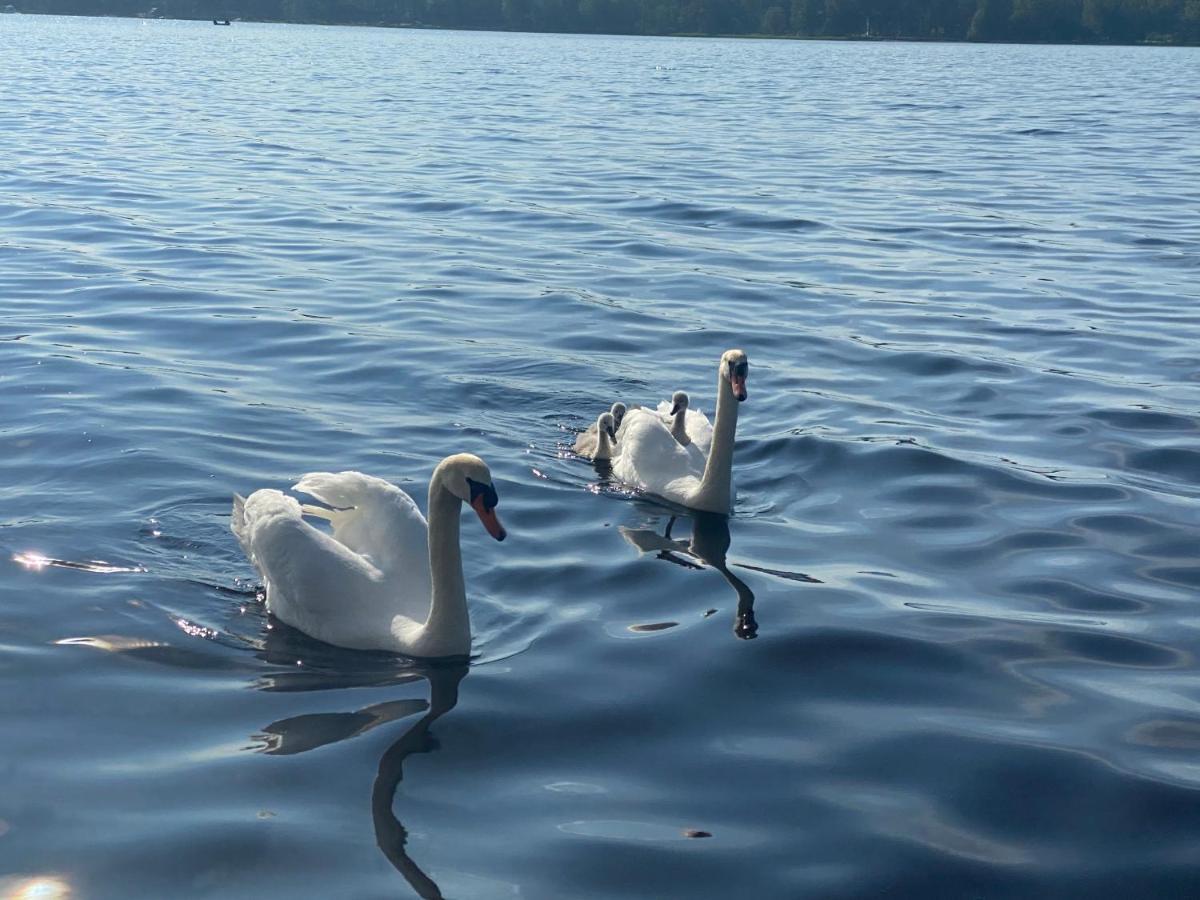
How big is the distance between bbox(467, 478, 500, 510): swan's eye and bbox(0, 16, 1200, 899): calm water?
88cm

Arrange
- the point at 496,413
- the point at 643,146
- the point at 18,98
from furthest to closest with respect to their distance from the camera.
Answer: the point at 18,98 < the point at 643,146 < the point at 496,413

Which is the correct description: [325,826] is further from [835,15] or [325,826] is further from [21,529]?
[835,15]

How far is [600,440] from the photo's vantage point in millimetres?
12367

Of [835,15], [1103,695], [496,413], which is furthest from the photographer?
[835,15]

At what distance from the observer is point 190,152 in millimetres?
31375

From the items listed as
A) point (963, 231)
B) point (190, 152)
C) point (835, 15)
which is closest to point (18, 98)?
point (190, 152)

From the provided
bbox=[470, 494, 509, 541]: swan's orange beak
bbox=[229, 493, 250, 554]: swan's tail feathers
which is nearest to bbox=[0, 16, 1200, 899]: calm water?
bbox=[229, 493, 250, 554]: swan's tail feathers

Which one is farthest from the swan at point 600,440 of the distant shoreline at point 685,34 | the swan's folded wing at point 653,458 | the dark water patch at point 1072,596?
the distant shoreline at point 685,34

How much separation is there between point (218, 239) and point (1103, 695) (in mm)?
16090

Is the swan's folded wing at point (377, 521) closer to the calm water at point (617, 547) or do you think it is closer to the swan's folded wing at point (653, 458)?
the calm water at point (617, 547)

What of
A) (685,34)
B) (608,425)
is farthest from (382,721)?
(685,34)

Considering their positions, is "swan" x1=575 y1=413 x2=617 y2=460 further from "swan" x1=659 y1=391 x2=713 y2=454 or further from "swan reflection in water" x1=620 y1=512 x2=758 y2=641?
"swan reflection in water" x1=620 y1=512 x2=758 y2=641

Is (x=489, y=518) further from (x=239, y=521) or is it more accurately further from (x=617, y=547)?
(x=617, y=547)

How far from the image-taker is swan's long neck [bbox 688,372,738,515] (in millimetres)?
10898
